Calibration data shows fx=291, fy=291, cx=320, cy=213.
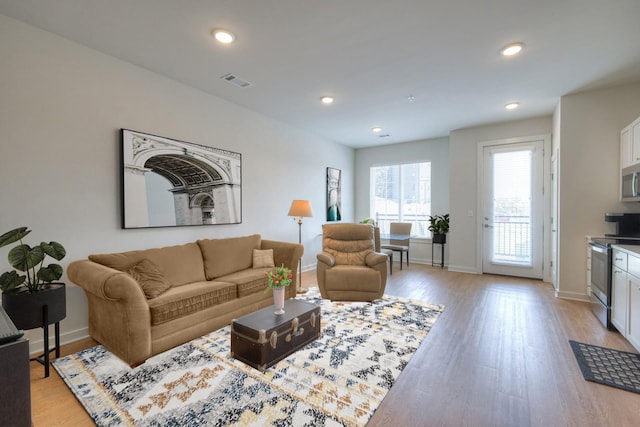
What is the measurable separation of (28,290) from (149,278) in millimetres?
791

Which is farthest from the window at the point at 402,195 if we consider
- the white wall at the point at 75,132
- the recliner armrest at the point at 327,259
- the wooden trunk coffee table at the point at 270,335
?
the wooden trunk coffee table at the point at 270,335

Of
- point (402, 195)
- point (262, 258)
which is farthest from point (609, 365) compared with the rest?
point (402, 195)

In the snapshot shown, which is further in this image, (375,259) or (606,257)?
(375,259)

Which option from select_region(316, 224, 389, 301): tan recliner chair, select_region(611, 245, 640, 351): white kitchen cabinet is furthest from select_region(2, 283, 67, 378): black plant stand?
select_region(611, 245, 640, 351): white kitchen cabinet

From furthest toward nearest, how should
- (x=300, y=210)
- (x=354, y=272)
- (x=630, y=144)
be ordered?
(x=300, y=210), (x=354, y=272), (x=630, y=144)

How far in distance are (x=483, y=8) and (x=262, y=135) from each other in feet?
10.9

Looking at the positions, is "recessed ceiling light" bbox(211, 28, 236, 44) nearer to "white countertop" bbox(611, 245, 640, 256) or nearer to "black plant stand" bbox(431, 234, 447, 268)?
"white countertop" bbox(611, 245, 640, 256)

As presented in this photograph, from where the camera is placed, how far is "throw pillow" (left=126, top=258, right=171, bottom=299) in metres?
2.60

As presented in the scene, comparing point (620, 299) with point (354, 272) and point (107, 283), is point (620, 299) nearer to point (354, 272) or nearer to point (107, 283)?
point (354, 272)

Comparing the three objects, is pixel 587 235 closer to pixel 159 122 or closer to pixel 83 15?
pixel 159 122

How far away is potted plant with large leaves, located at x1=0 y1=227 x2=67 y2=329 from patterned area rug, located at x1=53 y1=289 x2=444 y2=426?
458 mm

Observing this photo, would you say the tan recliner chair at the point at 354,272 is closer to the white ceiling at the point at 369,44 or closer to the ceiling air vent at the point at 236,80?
the white ceiling at the point at 369,44

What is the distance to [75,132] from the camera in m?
2.71

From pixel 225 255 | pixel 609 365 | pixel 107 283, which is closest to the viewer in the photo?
pixel 107 283
